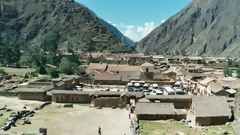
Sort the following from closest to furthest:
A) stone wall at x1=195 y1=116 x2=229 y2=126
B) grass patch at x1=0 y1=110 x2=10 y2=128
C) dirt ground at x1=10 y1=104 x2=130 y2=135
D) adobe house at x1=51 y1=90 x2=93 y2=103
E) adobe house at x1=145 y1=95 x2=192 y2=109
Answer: dirt ground at x1=10 y1=104 x2=130 y2=135 < grass patch at x1=0 y1=110 x2=10 y2=128 < stone wall at x1=195 y1=116 x2=229 y2=126 < adobe house at x1=145 y1=95 x2=192 y2=109 < adobe house at x1=51 y1=90 x2=93 y2=103

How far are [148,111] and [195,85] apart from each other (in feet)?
108

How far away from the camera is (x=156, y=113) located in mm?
49844

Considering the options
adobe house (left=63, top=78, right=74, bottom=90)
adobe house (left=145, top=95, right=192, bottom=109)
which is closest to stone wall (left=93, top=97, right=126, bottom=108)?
adobe house (left=145, top=95, right=192, bottom=109)

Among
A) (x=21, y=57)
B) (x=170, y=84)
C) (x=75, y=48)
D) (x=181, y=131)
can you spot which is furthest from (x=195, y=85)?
(x=75, y=48)

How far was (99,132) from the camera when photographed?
138ft

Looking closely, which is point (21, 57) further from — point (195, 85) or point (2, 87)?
point (195, 85)

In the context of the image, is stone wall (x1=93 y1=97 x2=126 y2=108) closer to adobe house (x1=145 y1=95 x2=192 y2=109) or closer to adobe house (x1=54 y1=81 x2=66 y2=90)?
adobe house (x1=145 y1=95 x2=192 y2=109)

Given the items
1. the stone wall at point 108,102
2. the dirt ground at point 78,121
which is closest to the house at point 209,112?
the dirt ground at point 78,121

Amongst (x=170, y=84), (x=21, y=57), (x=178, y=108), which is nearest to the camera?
(x=178, y=108)

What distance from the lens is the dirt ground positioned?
43812 mm

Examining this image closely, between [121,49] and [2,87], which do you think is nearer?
[2,87]

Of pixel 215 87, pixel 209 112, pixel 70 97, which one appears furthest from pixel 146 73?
pixel 209 112

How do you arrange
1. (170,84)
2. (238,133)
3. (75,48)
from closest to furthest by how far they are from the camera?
(238,133)
(170,84)
(75,48)

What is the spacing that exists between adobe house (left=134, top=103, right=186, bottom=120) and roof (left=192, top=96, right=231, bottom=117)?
260 centimetres
